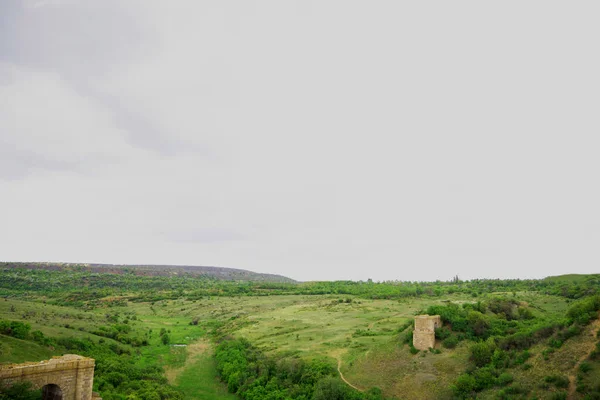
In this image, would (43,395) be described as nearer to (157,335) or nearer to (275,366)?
(275,366)

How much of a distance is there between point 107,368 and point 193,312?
5989 cm

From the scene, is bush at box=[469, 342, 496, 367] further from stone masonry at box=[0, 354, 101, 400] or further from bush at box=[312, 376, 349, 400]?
stone masonry at box=[0, 354, 101, 400]

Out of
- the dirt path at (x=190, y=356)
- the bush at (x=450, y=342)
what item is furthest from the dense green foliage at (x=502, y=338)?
the dirt path at (x=190, y=356)

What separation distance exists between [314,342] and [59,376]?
35.9m

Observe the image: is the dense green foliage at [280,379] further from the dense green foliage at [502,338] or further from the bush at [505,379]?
the bush at [505,379]

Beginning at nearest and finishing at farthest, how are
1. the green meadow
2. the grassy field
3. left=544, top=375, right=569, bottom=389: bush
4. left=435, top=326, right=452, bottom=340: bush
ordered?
left=544, top=375, right=569, bottom=389: bush < the green meadow < the grassy field < left=435, top=326, right=452, bottom=340: bush

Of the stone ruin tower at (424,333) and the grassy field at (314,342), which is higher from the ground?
the stone ruin tower at (424,333)

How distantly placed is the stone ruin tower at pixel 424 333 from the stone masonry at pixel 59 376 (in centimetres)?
3100

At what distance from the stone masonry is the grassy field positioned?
14322 mm

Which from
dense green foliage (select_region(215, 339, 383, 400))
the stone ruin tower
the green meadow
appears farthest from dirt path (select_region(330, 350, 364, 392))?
the stone ruin tower

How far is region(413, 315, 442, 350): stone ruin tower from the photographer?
132 feet

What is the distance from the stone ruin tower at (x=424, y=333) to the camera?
4016 cm

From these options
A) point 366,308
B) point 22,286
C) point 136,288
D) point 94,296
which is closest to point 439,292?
point 366,308

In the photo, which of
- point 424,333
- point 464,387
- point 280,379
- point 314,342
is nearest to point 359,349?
point 314,342
